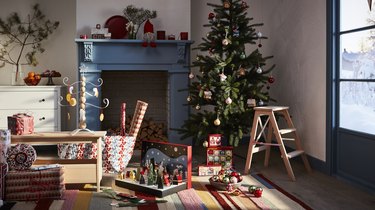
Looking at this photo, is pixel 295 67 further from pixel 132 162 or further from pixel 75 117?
pixel 75 117

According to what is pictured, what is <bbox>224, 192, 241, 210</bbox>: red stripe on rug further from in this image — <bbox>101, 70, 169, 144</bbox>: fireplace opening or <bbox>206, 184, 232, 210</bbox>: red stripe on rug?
Result: <bbox>101, 70, 169, 144</bbox>: fireplace opening

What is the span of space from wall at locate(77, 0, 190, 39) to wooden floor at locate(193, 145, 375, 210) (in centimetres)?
184

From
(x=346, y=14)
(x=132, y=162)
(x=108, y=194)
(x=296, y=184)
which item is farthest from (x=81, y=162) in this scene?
(x=346, y=14)

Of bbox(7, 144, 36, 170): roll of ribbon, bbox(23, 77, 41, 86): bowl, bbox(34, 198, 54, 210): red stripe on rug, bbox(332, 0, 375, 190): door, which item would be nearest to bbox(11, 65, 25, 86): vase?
bbox(23, 77, 41, 86): bowl

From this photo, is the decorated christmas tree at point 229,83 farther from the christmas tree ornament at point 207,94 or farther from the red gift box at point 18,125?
the red gift box at point 18,125

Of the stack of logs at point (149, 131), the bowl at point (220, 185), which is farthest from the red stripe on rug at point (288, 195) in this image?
the stack of logs at point (149, 131)

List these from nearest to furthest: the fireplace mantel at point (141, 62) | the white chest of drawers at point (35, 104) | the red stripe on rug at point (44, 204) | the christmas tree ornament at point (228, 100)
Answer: the red stripe on rug at point (44, 204) → the christmas tree ornament at point (228, 100) → the white chest of drawers at point (35, 104) → the fireplace mantel at point (141, 62)

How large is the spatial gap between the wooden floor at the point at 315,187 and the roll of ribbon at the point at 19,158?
7.10ft

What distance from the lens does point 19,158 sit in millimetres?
4082

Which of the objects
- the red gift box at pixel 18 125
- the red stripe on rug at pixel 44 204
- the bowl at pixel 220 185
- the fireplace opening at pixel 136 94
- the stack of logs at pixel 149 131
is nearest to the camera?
the red stripe on rug at pixel 44 204

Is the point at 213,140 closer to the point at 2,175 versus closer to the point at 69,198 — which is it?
the point at 69,198

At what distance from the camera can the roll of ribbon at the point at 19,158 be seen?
4.07 meters

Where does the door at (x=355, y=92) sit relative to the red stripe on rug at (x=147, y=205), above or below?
above

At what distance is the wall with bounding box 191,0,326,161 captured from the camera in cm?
521
